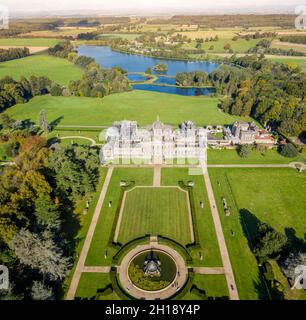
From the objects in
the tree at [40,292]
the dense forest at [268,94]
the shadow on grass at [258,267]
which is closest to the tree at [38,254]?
the tree at [40,292]

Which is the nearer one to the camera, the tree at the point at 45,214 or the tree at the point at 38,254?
the tree at the point at 38,254

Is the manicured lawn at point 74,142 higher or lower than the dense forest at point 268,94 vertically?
lower

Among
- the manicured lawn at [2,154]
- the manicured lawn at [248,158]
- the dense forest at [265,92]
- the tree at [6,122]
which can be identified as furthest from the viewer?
the tree at [6,122]

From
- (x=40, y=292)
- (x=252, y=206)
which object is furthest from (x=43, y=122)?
(x=252, y=206)

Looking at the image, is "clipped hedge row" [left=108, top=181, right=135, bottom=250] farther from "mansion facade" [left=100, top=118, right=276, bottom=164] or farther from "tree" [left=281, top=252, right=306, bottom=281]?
"tree" [left=281, top=252, right=306, bottom=281]

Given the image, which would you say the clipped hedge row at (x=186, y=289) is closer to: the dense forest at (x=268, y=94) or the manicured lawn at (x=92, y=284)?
the manicured lawn at (x=92, y=284)

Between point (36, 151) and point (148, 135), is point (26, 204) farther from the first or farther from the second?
point (148, 135)

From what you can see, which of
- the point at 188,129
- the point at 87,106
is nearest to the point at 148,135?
the point at 188,129

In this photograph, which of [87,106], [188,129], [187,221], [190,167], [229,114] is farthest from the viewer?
[87,106]
